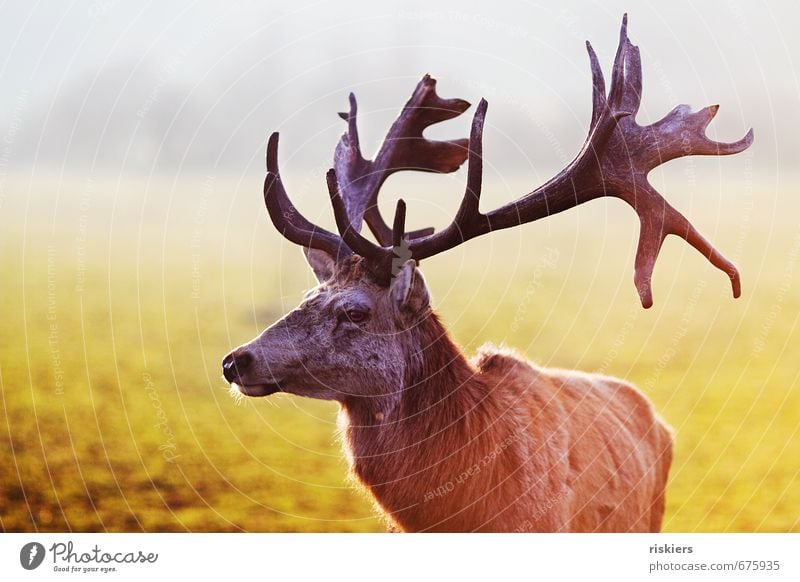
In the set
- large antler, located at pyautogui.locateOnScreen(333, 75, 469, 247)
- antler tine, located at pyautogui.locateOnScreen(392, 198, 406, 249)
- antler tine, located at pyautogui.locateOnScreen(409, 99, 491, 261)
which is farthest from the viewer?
large antler, located at pyautogui.locateOnScreen(333, 75, 469, 247)

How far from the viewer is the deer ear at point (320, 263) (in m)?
3.98

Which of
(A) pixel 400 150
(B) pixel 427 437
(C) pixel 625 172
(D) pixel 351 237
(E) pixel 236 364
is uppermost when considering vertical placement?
(A) pixel 400 150

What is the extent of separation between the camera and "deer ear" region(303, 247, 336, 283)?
3982 mm

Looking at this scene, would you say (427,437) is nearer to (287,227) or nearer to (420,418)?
(420,418)

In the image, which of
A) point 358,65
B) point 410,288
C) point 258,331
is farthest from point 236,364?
point 258,331

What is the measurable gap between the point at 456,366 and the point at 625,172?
1.15 meters

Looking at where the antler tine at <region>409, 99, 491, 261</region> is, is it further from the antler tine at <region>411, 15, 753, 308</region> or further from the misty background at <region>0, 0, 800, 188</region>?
the misty background at <region>0, 0, 800, 188</region>

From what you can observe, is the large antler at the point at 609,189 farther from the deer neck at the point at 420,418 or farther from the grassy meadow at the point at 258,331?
the grassy meadow at the point at 258,331

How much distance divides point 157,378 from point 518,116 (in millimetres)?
4846

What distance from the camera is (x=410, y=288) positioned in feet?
12.0

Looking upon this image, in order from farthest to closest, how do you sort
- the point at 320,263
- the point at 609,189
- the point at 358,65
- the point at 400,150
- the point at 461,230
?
the point at 358,65 < the point at 400,150 < the point at 320,263 < the point at 609,189 < the point at 461,230

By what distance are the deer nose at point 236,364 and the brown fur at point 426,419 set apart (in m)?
0.05

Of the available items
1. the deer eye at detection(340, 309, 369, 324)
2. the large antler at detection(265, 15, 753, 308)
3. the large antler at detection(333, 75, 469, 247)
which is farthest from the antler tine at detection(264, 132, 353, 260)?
the large antler at detection(333, 75, 469, 247)
